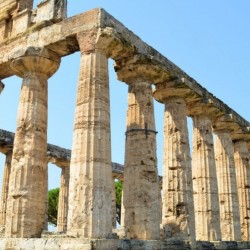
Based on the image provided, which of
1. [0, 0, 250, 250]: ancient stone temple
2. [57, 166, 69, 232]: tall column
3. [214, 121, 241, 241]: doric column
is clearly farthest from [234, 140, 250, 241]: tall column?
[57, 166, 69, 232]: tall column

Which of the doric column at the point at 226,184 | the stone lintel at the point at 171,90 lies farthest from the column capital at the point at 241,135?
the stone lintel at the point at 171,90

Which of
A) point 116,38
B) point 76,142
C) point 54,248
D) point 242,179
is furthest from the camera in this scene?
point 242,179

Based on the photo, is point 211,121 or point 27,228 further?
point 211,121

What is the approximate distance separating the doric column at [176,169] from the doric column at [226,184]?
556cm

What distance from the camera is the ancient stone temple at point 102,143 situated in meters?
14.1

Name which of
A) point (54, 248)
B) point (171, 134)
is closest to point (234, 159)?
point (171, 134)

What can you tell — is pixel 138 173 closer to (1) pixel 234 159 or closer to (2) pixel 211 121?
(2) pixel 211 121

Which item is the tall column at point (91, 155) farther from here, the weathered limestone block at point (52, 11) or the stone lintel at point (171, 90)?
the stone lintel at point (171, 90)

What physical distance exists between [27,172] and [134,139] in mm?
4887

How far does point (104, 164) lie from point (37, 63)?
6120mm

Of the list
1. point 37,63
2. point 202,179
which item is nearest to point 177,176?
point 202,179

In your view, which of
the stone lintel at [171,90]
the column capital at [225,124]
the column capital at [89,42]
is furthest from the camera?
the column capital at [225,124]

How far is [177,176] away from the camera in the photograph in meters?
19.0

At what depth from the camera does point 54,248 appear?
13.2 meters
